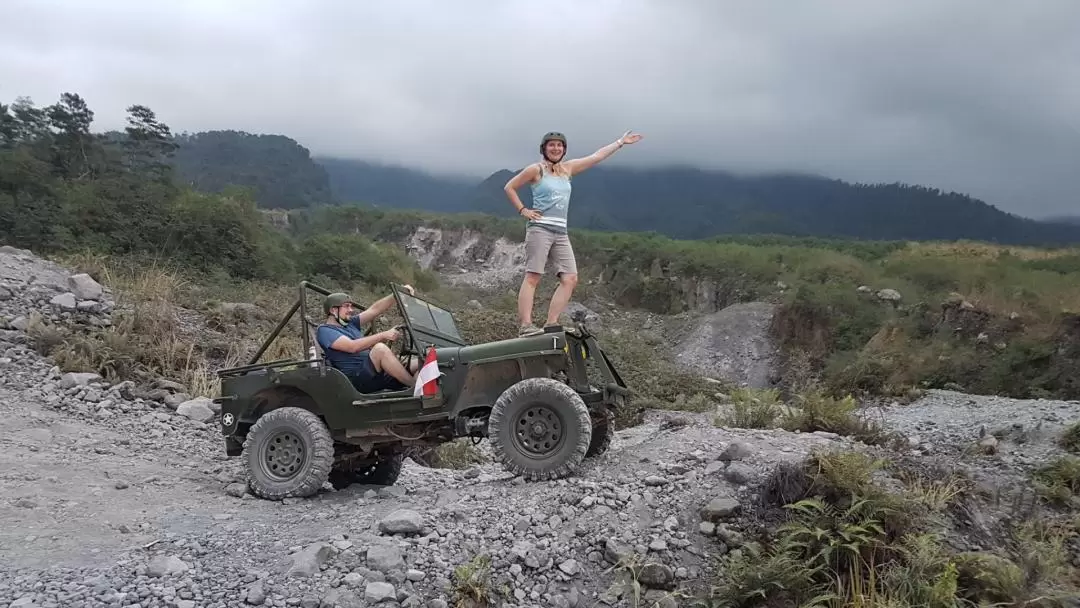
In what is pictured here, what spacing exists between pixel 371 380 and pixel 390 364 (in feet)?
0.88

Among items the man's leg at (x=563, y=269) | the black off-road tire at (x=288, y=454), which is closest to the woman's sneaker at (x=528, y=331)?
the man's leg at (x=563, y=269)

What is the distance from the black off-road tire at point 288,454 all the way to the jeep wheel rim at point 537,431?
164 cm

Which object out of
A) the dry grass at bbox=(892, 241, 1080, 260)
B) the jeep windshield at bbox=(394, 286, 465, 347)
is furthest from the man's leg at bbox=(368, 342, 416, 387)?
the dry grass at bbox=(892, 241, 1080, 260)

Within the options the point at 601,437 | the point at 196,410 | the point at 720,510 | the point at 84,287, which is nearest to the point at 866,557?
the point at 720,510

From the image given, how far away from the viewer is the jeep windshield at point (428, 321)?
20.2 ft

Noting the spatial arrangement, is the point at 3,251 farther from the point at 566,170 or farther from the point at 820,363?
the point at 820,363

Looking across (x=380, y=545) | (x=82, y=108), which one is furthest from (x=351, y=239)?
(x=380, y=545)

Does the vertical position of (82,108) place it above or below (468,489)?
above

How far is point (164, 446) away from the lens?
798 centimetres

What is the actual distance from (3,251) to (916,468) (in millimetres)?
14501

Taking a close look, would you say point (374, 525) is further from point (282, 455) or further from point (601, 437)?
point (601, 437)

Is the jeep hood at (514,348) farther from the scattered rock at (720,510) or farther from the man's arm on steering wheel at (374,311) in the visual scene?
the scattered rock at (720,510)

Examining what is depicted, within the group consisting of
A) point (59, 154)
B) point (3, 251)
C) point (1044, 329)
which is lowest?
point (1044, 329)

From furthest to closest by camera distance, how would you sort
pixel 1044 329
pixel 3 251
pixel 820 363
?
pixel 820 363 < pixel 1044 329 < pixel 3 251
